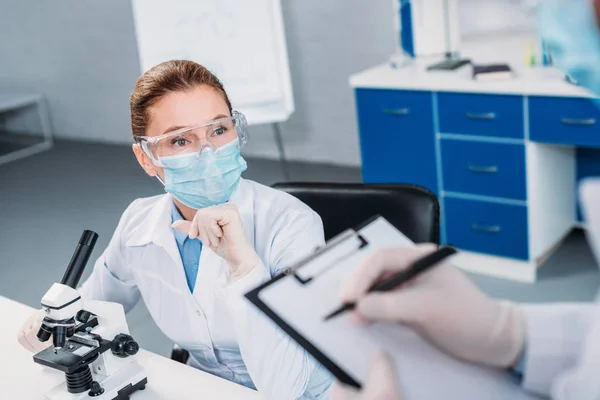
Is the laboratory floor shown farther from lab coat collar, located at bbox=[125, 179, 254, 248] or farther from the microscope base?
the microscope base

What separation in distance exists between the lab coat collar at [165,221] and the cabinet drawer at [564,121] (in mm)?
1544

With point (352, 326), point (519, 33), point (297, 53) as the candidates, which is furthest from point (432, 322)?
point (297, 53)

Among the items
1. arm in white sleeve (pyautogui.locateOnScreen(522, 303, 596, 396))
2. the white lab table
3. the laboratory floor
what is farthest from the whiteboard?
arm in white sleeve (pyautogui.locateOnScreen(522, 303, 596, 396))

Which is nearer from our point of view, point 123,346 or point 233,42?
point 123,346

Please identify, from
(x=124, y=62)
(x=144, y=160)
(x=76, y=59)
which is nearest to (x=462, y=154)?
(x=144, y=160)

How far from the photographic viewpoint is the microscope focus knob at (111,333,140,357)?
1319 millimetres

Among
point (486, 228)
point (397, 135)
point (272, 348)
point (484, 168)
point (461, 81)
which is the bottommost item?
point (486, 228)

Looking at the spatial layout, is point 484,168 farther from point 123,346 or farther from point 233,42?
point 123,346

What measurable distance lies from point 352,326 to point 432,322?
2.8 inches

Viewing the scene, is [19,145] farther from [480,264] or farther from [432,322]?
[432,322]

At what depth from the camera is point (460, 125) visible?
2898 millimetres

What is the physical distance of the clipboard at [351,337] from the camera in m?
0.66

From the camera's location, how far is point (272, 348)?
123 cm

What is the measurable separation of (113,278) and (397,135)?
1.74 metres
